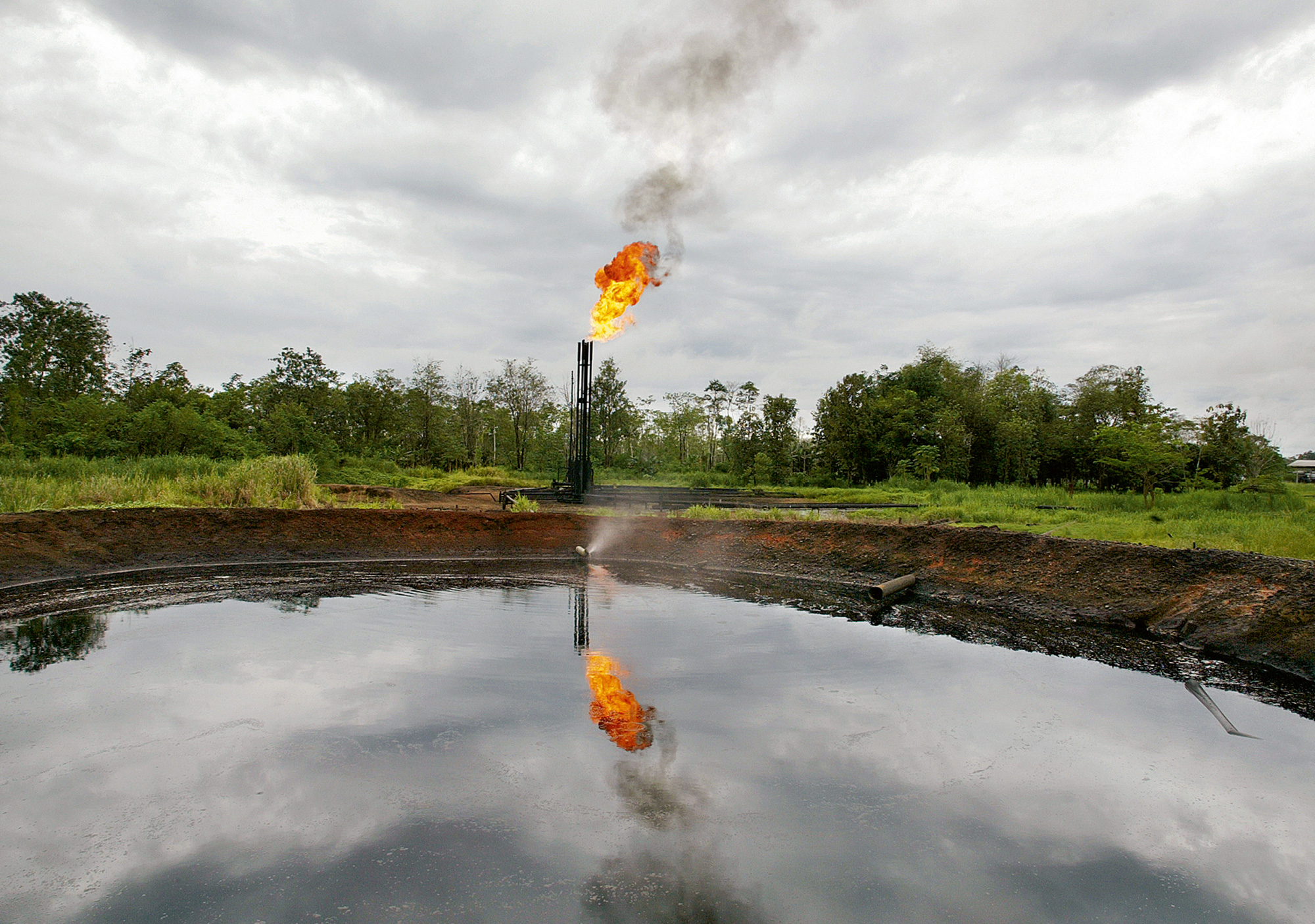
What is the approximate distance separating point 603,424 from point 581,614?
29058 mm

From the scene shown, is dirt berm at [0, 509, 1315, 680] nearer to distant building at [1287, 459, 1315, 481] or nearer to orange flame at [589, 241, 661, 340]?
orange flame at [589, 241, 661, 340]

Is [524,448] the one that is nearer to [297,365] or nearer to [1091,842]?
[297,365]

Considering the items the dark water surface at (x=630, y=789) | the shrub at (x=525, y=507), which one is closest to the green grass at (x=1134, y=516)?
the shrub at (x=525, y=507)

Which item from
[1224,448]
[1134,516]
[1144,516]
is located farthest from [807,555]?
[1224,448]

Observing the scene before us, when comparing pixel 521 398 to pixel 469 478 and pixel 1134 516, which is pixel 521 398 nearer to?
pixel 469 478

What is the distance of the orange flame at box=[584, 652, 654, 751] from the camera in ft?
16.1

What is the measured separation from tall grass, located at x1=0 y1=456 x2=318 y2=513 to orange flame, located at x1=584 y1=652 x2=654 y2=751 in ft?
40.3

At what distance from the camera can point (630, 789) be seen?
4.15 metres

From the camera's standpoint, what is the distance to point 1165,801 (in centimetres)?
430

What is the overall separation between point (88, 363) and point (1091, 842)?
38451mm

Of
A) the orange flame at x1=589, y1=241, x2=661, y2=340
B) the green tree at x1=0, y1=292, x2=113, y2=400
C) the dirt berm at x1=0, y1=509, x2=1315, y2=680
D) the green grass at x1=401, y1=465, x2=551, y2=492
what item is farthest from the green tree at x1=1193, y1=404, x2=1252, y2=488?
the green tree at x1=0, y1=292, x2=113, y2=400

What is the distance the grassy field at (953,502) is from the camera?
1113 cm

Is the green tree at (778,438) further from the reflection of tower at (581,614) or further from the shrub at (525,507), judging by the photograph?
the reflection of tower at (581,614)

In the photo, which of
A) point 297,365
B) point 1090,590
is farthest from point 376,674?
point 297,365
